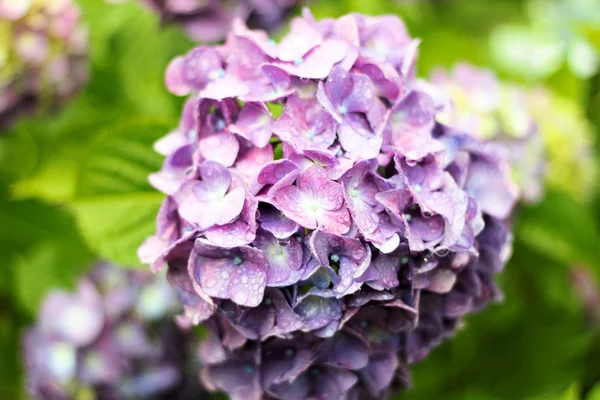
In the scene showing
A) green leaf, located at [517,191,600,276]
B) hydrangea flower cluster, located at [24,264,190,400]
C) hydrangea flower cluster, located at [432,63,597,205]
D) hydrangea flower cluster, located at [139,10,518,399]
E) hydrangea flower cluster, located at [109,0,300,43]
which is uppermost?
hydrangea flower cluster, located at [139,10,518,399]

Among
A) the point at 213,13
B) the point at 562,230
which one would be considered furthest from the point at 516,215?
the point at 213,13

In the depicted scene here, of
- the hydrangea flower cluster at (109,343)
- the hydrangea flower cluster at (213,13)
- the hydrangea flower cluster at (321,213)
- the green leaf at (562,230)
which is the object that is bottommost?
the hydrangea flower cluster at (109,343)

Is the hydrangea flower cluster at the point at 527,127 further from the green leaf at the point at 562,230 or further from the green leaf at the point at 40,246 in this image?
the green leaf at the point at 40,246

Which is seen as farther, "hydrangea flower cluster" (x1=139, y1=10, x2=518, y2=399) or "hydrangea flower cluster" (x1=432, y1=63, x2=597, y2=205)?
"hydrangea flower cluster" (x1=432, y1=63, x2=597, y2=205)

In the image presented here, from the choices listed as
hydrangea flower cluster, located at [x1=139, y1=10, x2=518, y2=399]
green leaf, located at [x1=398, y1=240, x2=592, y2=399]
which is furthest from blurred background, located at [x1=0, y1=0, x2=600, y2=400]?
hydrangea flower cluster, located at [x1=139, y1=10, x2=518, y2=399]

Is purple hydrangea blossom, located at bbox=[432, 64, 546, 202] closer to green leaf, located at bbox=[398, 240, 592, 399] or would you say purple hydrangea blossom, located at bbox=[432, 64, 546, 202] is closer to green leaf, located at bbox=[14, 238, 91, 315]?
green leaf, located at bbox=[398, 240, 592, 399]

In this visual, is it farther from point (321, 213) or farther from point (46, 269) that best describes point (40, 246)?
point (321, 213)

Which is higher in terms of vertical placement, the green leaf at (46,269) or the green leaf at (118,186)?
the green leaf at (118,186)

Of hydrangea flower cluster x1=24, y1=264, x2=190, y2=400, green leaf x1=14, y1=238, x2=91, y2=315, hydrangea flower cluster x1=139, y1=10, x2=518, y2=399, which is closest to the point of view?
hydrangea flower cluster x1=139, y1=10, x2=518, y2=399

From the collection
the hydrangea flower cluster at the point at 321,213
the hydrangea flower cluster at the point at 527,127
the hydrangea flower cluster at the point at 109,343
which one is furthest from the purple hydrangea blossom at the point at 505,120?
the hydrangea flower cluster at the point at 109,343
